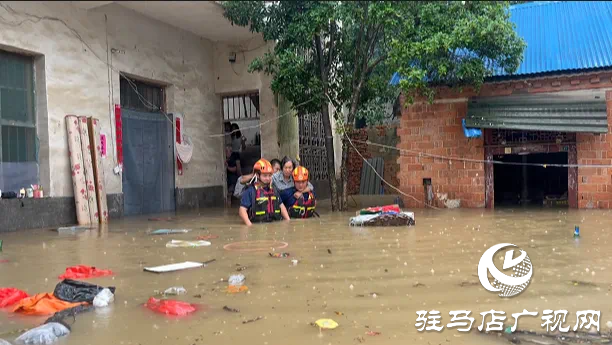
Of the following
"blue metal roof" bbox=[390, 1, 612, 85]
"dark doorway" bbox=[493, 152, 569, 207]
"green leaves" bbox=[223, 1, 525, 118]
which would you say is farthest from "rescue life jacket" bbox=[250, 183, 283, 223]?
"dark doorway" bbox=[493, 152, 569, 207]

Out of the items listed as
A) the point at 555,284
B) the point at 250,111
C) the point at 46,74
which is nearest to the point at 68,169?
the point at 46,74

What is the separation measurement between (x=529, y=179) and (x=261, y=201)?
9.28 meters

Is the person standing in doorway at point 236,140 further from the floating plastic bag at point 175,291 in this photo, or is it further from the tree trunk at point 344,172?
the floating plastic bag at point 175,291

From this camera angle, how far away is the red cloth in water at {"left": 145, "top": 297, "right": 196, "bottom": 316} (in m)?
3.46

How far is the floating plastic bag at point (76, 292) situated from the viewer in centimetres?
377

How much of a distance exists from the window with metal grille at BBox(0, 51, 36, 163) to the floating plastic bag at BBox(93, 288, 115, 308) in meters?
6.77

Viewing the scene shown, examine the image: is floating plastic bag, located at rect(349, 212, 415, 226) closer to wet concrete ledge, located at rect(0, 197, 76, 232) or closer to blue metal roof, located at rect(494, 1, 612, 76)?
blue metal roof, located at rect(494, 1, 612, 76)

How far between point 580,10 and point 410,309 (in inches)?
479

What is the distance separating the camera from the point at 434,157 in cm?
1216

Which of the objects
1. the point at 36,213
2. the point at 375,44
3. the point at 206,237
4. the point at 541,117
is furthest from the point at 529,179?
the point at 36,213

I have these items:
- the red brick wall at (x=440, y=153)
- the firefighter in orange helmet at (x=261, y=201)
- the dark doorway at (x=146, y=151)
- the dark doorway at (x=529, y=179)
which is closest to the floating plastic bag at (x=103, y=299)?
the firefighter in orange helmet at (x=261, y=201)

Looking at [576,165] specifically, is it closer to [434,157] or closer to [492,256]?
[434,157]

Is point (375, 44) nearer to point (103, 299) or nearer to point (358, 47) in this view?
point (358, 47)

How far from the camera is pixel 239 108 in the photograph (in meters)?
16.7
